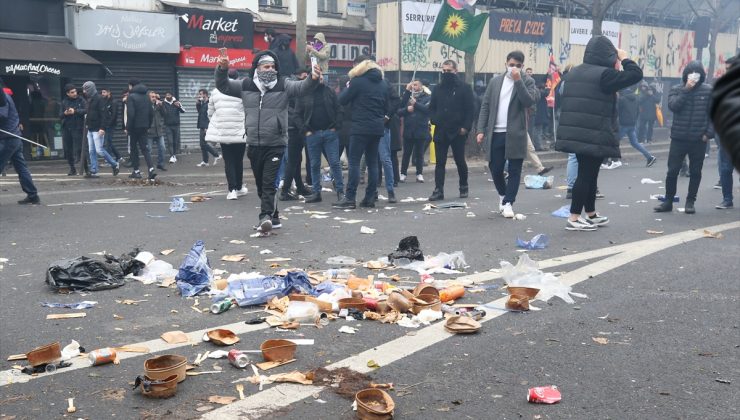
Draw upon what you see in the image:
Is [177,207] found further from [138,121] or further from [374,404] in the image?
[374,404]

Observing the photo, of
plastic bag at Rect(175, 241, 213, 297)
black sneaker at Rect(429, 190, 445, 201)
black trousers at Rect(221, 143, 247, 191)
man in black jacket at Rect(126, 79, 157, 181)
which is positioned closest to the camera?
plastic bag at Rect(175, 241, 213, 297)

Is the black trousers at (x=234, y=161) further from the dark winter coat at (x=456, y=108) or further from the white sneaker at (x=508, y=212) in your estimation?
the white sneaker at (x=508, y=212)

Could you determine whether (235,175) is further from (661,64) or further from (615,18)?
(661,64)

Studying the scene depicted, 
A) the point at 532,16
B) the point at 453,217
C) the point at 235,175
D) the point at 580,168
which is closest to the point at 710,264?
the point at 580,168

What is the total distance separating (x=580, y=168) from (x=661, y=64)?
3112 cm

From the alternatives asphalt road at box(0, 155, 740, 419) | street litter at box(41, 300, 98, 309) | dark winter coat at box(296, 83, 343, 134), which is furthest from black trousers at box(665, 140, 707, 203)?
street litter at box(41, 300, 98, 309)

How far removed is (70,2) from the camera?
2117 centimetres

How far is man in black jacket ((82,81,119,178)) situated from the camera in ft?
55.0

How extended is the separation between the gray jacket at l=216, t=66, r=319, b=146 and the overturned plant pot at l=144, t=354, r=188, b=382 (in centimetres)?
502

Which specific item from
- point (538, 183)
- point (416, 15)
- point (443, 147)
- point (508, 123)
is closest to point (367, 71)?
point (443, 147)

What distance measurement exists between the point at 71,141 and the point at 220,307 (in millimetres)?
13450

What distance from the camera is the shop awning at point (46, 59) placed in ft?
63.1

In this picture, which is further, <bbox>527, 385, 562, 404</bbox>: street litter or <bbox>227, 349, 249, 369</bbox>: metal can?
<bbox>227, 349, 249, 369</bbox>: metal can

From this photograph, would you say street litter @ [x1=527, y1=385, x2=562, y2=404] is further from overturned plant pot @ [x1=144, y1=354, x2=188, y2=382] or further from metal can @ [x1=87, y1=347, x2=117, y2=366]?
metal can @ [x1=87, y1=347, x2=117, y2=366]
